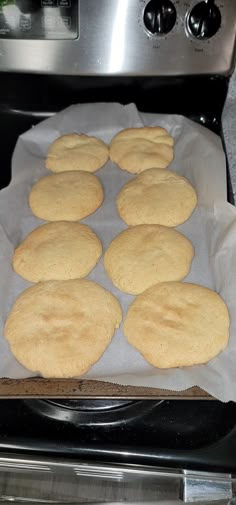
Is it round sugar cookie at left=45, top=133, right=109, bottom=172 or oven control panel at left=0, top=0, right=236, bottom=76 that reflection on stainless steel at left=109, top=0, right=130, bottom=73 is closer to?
oven control panel at left=0, top=0, right=236, bottom=76

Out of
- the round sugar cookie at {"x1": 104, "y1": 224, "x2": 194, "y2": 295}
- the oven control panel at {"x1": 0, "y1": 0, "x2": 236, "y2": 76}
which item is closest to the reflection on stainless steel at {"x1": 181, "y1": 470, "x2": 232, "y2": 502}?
the round sugar cookie at {"x1": 104, "y1": 224, "x2": 194, "y2": 295}

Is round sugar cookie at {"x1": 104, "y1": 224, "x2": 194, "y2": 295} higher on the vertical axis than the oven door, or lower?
higher

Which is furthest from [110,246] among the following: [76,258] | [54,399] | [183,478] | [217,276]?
[183,478]

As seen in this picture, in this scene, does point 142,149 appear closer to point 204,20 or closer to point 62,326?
point 204,20

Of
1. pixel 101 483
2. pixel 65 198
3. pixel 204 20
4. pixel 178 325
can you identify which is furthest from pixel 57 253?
pixel 204 20

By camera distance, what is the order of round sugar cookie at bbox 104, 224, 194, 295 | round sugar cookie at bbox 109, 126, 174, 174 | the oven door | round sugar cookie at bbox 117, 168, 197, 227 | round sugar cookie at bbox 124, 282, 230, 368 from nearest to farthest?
the oven door → round sugar cookie at bbox 124, 282, 230, 368 → round sugar cookie at bbox 104, 224, 194, 295 → round sugar cookie at bbox 117, 168, 197, 227 → round sugar cookie at bbox 109, 126, 174, 174

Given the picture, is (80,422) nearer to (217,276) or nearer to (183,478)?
(183,478)

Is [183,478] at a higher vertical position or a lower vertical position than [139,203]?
lower
